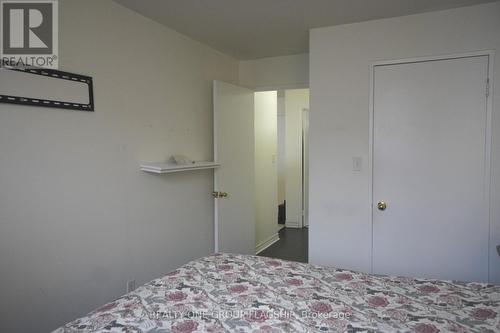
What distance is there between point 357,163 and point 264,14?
1.43m

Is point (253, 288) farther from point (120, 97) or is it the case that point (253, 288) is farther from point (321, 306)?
point (120, 97)

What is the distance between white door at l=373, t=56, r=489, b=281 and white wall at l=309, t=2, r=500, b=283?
0.33ft

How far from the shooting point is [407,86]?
8.84ft

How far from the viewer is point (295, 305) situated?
1479 millimetres

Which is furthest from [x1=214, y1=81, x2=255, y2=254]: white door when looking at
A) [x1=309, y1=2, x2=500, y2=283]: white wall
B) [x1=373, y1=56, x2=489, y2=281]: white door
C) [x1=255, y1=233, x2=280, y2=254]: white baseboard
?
[x1=373, y1=56, x2=489, y2=281]: white door

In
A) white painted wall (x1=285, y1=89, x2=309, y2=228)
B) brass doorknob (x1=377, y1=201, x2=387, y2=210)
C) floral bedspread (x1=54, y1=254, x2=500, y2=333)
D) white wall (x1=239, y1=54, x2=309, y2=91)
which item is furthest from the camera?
white painted wall (x1=285, y1=89, x2=309, y2=228)

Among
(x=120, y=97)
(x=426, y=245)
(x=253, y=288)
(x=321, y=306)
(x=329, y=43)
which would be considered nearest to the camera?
(x=321, y=306)

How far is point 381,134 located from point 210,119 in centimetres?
174

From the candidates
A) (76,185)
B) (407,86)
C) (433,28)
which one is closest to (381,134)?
(407,86)

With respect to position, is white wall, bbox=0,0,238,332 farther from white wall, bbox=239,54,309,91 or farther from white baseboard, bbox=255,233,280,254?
white baseboard, bbox=255,233,280,254

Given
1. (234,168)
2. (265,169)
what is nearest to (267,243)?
(265,169)

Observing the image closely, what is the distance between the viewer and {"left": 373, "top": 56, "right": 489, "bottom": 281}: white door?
8.28 ft

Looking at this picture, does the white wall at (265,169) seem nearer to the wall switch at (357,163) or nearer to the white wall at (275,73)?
the white wall at (275,73)

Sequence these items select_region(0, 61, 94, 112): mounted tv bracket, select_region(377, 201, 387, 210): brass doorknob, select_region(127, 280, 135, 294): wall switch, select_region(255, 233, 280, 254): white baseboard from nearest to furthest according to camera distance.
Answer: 1. select_region(0, 61, 94, 112): mounted tv bracket
2. select_region(127, 280, 135, 294): wall switch
3. select_region(377, 201, 387, 210): brass doorknob
4. select_region(255, 233, 280, 254): white baseboard
